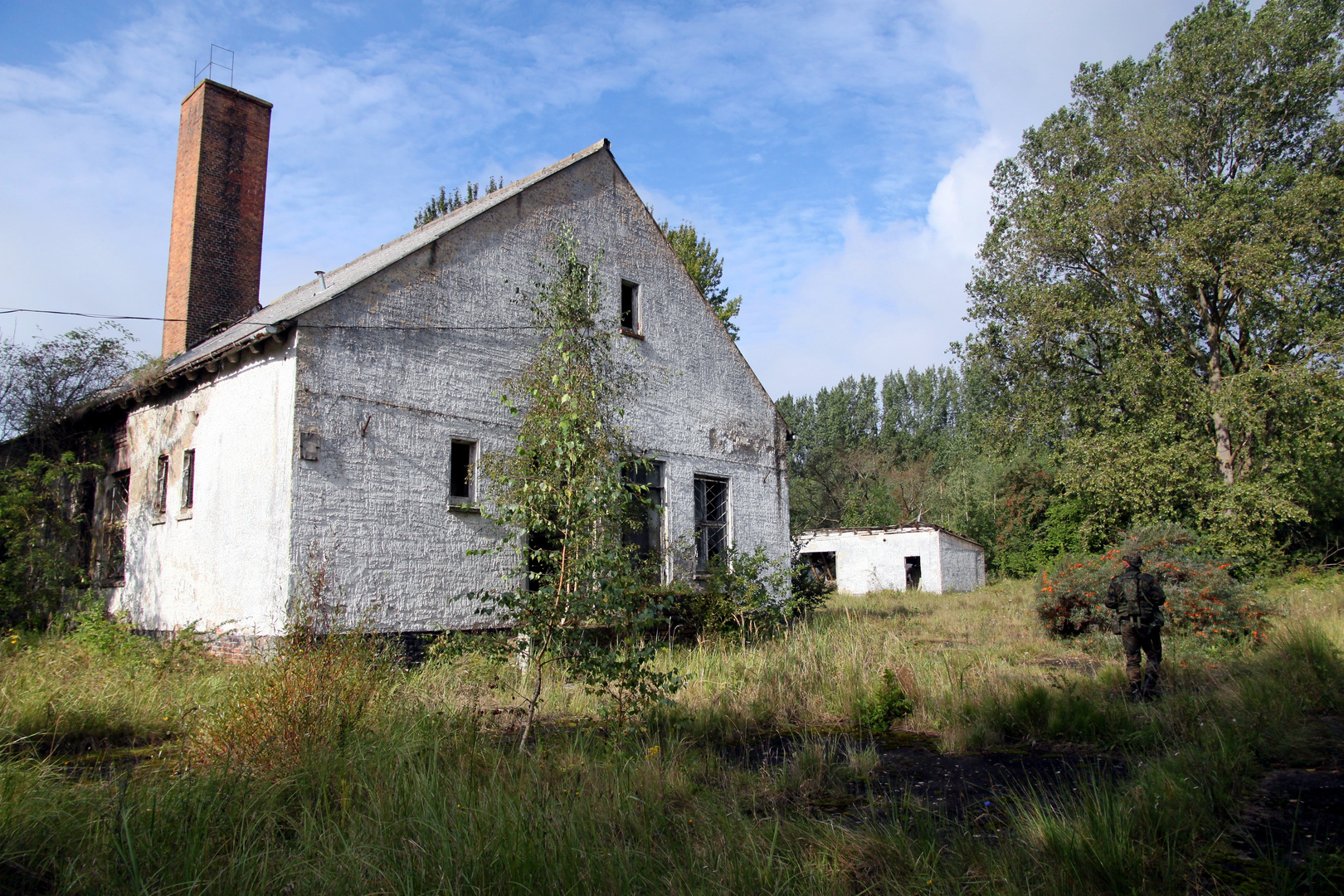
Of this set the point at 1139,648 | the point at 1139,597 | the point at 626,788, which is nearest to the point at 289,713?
the point at 626,788

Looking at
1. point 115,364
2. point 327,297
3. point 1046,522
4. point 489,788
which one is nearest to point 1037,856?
point 489,788

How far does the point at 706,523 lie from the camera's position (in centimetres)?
1360

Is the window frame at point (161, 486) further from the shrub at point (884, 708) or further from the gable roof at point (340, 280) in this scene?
the shrub at point (884, 708)

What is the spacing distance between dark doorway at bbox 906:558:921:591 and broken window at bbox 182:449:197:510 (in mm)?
24673

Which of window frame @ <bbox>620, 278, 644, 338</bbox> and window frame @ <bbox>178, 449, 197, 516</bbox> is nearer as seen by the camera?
window frame @ <bbox>178, 449, 197, 516</bbox>

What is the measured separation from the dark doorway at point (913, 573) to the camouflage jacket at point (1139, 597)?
23397 millimetres

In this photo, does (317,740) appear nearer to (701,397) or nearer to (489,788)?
(489,788)

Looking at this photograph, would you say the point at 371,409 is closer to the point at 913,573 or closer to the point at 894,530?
the point at 894,530

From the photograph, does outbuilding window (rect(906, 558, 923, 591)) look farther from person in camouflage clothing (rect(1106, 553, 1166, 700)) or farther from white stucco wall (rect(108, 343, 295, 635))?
white stucco wall (rect(108, 343, 295, 635))

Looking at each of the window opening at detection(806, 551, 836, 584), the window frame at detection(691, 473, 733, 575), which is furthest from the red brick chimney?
the window opening at detection(806, 551, 836, 584)

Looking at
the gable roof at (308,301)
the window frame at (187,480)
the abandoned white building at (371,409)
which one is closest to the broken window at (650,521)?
the abandoned white building at (371,409)

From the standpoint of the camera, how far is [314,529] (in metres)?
8.63

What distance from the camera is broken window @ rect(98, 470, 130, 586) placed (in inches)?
473

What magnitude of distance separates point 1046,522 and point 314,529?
28353 mm
